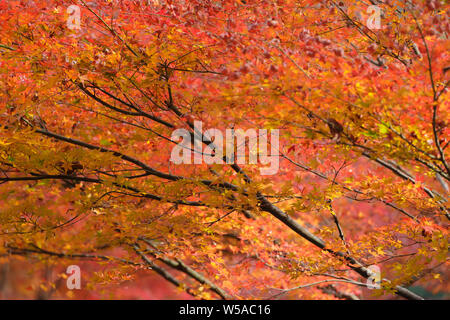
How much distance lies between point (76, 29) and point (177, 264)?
5541 mm

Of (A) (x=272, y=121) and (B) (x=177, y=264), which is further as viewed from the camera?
(B) (x=177, y=264)

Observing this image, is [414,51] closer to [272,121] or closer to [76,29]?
[272,121]

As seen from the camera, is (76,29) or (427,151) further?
(76,29)

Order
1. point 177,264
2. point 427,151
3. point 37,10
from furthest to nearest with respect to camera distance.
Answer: point 177,264
point 37,10
point 427,151

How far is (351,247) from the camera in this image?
5133mm

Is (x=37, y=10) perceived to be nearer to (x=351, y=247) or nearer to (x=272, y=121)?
(x=272, y=121)

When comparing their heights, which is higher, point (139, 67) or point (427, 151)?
point (139, 67)

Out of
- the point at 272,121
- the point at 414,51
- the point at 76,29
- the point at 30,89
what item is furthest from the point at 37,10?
the point at 414,51

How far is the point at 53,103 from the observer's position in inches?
176

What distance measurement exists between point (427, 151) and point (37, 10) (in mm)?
3995

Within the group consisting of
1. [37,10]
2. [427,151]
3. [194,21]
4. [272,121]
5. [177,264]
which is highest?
[37,10]
